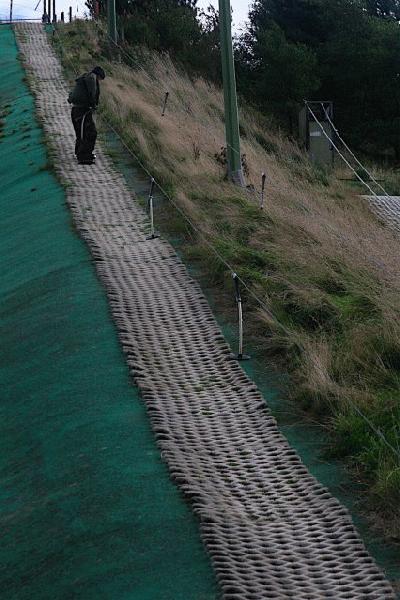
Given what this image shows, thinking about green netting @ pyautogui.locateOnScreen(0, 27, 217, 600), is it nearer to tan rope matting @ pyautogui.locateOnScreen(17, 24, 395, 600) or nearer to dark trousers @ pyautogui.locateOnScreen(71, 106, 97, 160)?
tan rope matting @ pyautogui.locateOnScreen(17, 24, 395, 600)

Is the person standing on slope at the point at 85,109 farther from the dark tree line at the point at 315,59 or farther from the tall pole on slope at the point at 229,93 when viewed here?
the dark tree line at the point at 315,59

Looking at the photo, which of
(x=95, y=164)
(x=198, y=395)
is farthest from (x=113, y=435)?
(x=95, y=164)

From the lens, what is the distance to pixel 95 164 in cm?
1783

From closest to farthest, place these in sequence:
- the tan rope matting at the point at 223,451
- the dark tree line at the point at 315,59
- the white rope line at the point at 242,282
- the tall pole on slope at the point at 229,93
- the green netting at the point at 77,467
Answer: the tan rope matting at the point at 223,451 < the green netting at the point at 77,467 < the white rope line at the point at 242,282 < the tall pole on slope at the point at 229,93 < the dark tree line at the point at 315,59

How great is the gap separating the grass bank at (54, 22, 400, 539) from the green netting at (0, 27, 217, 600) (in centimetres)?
110

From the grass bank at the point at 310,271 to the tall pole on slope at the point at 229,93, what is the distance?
0.80ft

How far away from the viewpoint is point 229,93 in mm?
15078

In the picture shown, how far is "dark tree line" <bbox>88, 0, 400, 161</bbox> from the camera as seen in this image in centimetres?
3133

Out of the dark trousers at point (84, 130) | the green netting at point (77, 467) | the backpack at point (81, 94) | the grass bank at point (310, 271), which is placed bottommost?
the green netting at point (77, 467)

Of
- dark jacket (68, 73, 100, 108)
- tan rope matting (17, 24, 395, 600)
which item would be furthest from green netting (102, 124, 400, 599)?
dark jacket (68, 73, 100, 108)

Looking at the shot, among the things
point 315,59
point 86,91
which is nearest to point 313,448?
point 86,91

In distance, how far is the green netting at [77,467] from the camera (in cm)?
534

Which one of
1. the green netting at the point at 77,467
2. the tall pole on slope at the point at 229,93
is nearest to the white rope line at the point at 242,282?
the tall pole on slope at the point at 229,93

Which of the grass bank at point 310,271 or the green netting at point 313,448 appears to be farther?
the grass bank at point 310,271
